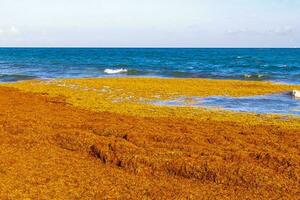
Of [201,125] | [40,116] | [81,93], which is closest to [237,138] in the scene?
[201,125]

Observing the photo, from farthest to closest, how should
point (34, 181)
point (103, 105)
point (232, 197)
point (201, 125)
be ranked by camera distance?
point (103, 105) < point (201, 125) < point (34, 181) < point (232, 197)

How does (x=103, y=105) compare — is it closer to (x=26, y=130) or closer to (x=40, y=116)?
(x=40, y=116)

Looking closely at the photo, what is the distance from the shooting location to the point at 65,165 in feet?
38.6

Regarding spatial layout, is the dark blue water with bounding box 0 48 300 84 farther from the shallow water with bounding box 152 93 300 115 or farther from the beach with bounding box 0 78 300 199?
the beach with bounding box 0 78 300 199

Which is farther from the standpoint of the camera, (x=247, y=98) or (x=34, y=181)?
(x=247, y=98)

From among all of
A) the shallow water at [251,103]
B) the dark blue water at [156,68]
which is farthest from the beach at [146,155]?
the dark blue water at [156,68]

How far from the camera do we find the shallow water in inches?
878

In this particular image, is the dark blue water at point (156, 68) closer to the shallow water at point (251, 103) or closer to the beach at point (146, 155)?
the shallow water at point (251, 103)

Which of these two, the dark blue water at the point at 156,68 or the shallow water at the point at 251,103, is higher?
the shallow water at the point at 251,103

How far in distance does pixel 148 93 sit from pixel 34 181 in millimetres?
18670

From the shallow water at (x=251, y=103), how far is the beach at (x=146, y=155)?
2.18m

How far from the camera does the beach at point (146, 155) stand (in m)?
10.2

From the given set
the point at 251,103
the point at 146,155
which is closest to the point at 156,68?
the point at 251,103

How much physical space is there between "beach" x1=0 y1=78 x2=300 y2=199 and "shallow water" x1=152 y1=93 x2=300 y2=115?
2.18 m
